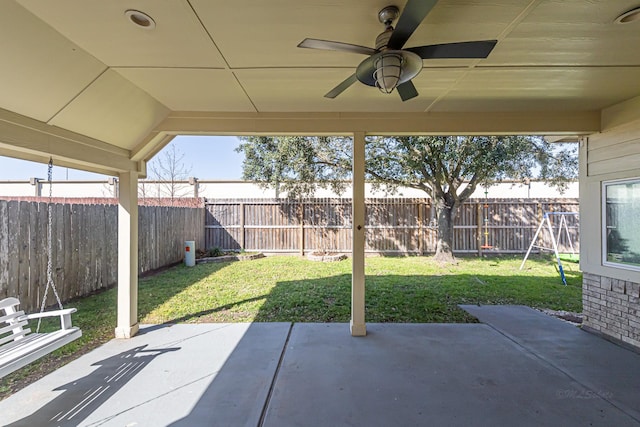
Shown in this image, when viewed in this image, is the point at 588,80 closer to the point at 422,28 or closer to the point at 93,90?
the point at 422,28

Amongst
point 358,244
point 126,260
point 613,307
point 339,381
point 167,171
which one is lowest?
point 339,381

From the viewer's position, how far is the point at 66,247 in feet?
15.4

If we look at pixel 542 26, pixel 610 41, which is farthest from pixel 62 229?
pixel 610 41

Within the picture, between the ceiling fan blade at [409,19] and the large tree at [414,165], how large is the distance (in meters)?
5.31

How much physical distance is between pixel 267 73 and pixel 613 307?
4705 mm

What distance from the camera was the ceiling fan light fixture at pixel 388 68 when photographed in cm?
193

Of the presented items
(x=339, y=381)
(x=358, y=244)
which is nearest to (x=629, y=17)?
(x=358, y=244)

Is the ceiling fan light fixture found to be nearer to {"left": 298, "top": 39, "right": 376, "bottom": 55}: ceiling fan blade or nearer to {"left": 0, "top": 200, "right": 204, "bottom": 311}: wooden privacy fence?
{"left": 298, "top": 39, "right": 376, "bottom": 55}: ceiling fan blade

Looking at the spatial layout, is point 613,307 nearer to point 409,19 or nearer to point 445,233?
point 409,19

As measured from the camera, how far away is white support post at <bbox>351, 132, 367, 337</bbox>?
149 inches

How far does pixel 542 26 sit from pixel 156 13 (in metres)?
2.51

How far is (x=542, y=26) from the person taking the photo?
203 centimetres

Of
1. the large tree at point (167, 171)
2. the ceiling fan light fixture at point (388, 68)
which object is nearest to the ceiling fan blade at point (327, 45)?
the ceiling fan light fixture at point (388, 68)

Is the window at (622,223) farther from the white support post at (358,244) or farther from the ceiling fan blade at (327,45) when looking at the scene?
the ceiling fan blade at (327,45)
